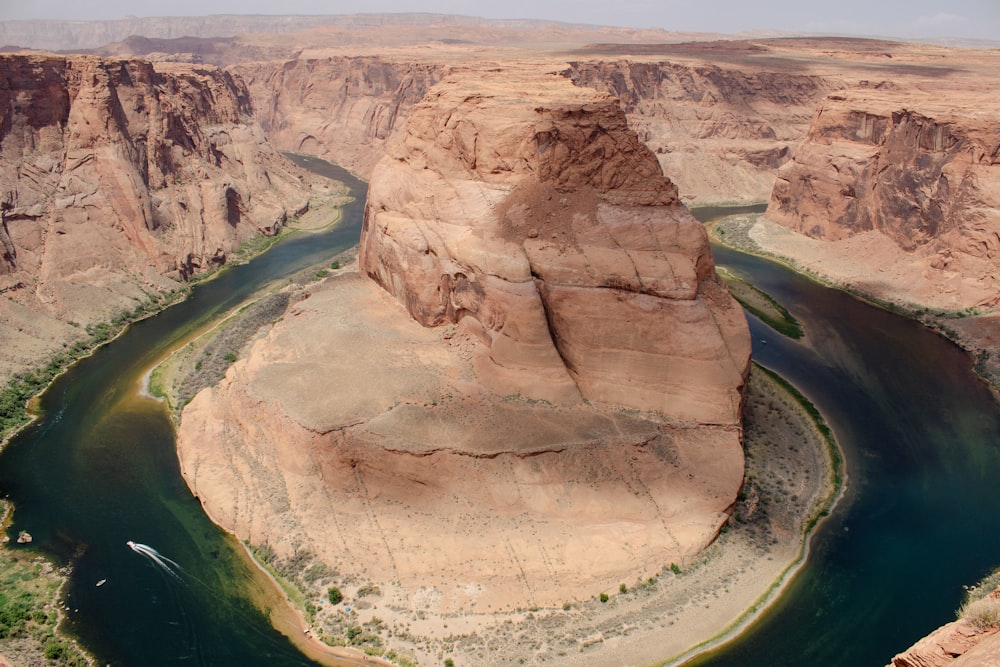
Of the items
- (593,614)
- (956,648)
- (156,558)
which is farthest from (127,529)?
(956,648)

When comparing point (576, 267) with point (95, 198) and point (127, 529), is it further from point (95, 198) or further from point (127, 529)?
point (95, 198)

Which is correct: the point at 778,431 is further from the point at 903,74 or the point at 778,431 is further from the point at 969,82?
the point at 903,74

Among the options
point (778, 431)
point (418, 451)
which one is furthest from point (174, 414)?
point (778, 431)

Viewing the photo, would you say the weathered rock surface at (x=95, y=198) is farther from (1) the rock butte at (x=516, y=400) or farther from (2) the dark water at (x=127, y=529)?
(1) the rock butte at (x=516, y=400)

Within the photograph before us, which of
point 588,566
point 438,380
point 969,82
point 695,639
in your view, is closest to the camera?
point 695,639

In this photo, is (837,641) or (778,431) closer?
(837,641)

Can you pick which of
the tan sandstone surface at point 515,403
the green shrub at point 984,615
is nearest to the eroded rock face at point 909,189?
the tan sandstone surface at point 515,403
